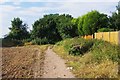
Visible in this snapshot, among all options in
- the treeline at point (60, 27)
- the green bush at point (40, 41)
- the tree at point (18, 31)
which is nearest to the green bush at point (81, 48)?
the treeline at point (60, 27)

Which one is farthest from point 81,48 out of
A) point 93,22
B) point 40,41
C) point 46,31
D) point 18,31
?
point 18,31

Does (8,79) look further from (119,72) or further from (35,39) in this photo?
(35,39)

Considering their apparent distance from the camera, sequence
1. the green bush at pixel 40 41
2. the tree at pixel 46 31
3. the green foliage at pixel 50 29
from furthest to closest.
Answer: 1. the tree at pixel 46 31
2. the green foliage at pixel 50 29
3. the green bush at pixel 40 41

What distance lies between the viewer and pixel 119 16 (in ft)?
136

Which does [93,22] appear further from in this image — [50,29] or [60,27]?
[50,29]

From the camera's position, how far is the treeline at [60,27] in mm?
42531

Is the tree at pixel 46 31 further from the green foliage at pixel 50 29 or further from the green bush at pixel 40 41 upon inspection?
the green bush at pixel 40 41

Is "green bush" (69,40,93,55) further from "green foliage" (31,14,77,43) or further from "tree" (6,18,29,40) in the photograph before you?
"tree" (6,18,29,40)

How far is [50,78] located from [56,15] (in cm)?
7223

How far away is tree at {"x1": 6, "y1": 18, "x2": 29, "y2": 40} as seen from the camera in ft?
270

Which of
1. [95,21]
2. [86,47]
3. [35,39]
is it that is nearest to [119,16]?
[95,21]

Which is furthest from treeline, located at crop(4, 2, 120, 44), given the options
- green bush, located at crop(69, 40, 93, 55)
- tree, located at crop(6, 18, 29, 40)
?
green bush, located at crop(69, 40, 93, 55)

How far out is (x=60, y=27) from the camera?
69875 mm

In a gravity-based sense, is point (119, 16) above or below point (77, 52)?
above
